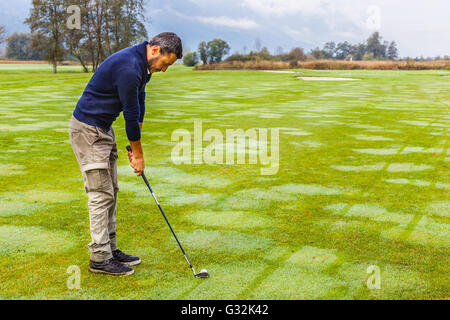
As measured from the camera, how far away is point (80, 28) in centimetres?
6794

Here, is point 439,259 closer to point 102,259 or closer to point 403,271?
point 403,271

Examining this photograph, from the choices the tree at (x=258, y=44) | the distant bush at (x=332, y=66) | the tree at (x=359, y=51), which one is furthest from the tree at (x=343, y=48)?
the distant bush at (x=332, y=66)

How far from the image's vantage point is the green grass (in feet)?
14.3

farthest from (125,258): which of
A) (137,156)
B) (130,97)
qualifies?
(130,97)

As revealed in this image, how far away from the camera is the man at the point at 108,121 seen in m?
4.20

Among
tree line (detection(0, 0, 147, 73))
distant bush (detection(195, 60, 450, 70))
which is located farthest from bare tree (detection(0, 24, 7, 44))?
distant bush (detection(195, 60, 450, 70))

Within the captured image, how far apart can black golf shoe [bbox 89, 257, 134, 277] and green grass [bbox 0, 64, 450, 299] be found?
0.24 ft

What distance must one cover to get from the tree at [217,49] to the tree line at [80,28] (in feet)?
98.6

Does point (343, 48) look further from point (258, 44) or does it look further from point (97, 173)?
point (97, 173)

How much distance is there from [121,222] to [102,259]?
1481mm

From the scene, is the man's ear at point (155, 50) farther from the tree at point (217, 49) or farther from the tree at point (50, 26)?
the tree at point (217, 49)

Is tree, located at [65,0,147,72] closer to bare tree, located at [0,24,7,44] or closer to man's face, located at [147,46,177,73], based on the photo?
bare tree, located at [0,24,7,44]

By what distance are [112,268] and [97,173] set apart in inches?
37.0

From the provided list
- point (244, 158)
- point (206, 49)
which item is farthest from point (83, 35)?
point (244, 158)
